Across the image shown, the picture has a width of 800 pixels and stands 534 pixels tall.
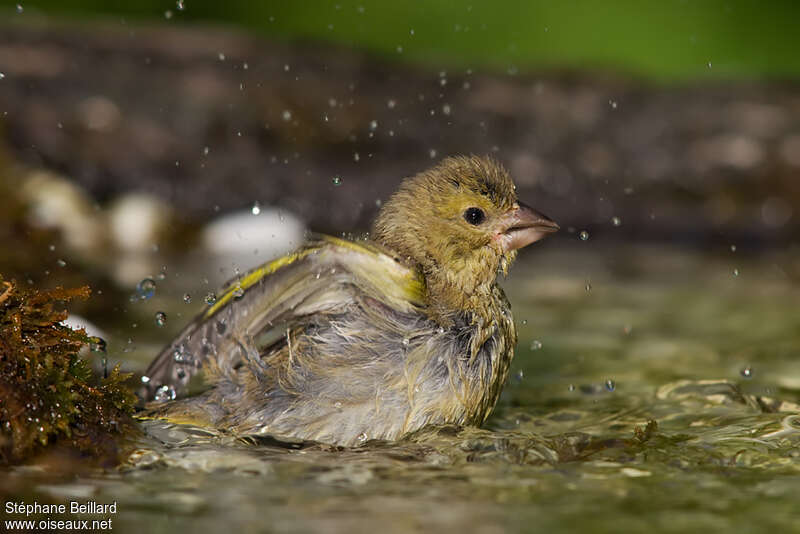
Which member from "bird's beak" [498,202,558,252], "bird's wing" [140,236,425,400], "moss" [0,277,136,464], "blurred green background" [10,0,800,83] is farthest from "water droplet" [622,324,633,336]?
"blurred green background" [10,0,800,83]

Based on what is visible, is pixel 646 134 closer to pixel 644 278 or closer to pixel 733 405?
pixel 644 278

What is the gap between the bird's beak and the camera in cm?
460

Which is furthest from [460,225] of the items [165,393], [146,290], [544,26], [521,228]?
[544,26]

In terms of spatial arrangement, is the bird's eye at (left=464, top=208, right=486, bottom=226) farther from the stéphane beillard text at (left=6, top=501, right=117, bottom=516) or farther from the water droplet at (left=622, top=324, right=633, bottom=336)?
the stéphane beillard text at (left=6, top=501, right=117, bottom=516)

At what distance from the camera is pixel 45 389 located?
359cm

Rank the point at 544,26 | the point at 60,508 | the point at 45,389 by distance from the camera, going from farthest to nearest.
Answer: the point at 544,26 < the point at 45,389 < the point at 60,508

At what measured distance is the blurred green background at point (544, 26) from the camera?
1077 cm

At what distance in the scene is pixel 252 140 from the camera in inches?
324

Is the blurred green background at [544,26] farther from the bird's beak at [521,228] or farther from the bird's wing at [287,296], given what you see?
the bird's wing at [287,296]

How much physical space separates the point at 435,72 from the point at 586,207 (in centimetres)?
150

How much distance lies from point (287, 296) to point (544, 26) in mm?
7746

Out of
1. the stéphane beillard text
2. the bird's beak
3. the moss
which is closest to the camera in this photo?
the stéphane beillard text

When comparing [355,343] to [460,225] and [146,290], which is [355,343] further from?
[146,290]

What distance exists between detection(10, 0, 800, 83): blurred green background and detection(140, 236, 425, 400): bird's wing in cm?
670
